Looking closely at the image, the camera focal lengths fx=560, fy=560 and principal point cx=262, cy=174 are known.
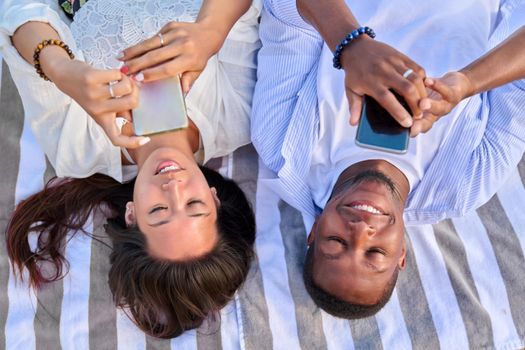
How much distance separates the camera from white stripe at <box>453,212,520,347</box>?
210 cm

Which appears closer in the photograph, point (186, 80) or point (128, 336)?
point (186, 80)

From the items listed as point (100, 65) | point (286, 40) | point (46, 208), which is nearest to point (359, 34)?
point (286, 40)

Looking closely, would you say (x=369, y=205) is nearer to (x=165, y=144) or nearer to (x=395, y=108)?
(x=395, y=108)

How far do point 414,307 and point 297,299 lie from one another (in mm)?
451

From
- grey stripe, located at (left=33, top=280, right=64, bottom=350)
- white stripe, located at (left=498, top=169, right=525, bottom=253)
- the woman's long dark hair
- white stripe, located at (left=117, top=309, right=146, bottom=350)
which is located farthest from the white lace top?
white stripe, located at (left=498, top=169, right=525, bottom=253)

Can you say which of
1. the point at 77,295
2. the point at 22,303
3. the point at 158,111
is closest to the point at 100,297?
the point at 77,295

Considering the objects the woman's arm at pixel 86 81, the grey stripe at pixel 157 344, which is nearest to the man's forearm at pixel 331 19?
the woman's arm at pixel 86 81

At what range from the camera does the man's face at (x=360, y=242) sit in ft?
6.00

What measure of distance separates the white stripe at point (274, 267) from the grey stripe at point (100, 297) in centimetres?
60

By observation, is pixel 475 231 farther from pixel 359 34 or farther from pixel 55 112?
pixel 55 112

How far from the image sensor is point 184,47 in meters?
1.79

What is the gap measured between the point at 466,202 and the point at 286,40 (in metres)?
0.94

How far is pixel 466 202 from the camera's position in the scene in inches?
82.8

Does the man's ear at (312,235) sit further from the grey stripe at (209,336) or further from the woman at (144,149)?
the grey stripe at (209,336)
